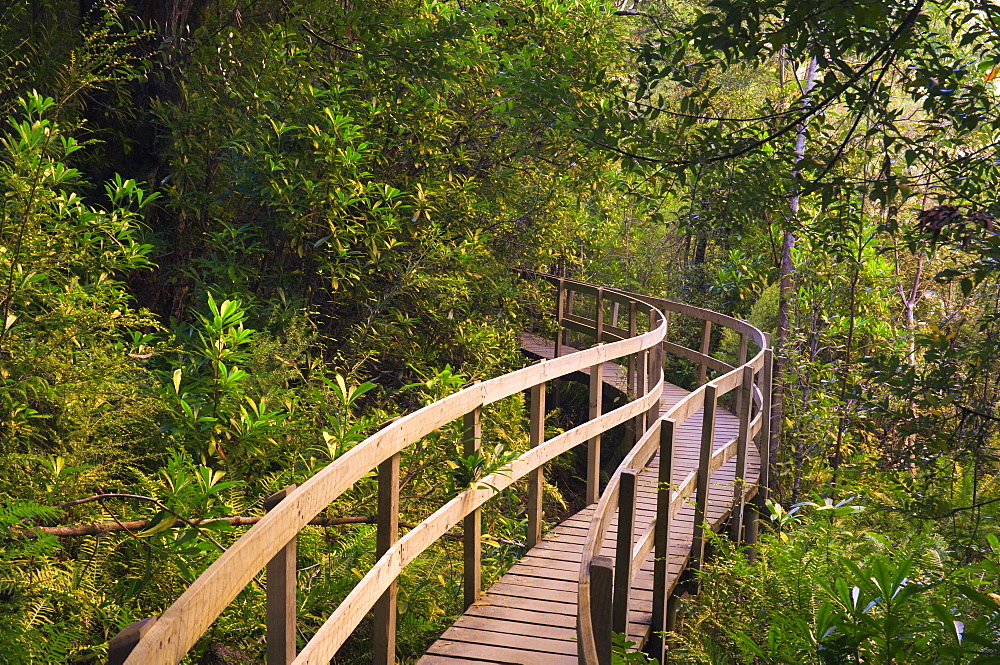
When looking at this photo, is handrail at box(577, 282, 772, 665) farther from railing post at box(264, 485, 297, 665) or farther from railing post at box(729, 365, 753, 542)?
railing post at box(264, 485, 297, 665)

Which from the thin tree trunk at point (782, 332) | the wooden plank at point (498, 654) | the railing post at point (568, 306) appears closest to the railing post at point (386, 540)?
the wooden plank at point (498, 654)

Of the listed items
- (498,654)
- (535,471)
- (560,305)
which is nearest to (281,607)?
(498,654)

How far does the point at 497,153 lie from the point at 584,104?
4.74 metres

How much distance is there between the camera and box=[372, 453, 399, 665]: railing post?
12.4ft

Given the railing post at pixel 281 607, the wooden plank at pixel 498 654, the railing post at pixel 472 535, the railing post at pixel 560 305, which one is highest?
the railing post at pixel 281 607

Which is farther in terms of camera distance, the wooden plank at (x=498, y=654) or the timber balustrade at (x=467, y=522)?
the wooden plank at (x=498, y=654)

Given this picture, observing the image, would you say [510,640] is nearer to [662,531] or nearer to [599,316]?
[662,531]

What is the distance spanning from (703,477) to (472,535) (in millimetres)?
1884

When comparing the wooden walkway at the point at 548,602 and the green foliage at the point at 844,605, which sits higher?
the green foliage at the point at 844,605

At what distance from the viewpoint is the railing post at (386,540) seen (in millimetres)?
3777

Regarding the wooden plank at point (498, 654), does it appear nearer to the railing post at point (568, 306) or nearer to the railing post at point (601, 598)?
the railing post at point (601, 598)

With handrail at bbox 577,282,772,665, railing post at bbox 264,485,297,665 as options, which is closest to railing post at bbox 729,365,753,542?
handrail at bbox 577,282,772,665

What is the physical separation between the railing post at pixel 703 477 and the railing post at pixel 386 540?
104 inches

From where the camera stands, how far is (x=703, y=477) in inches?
233
